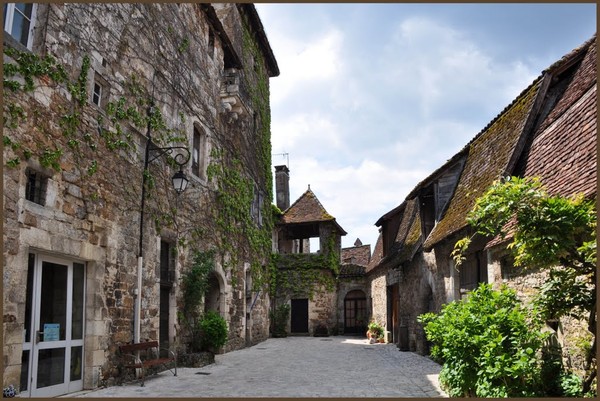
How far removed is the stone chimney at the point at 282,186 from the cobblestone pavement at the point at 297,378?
50.0 feet

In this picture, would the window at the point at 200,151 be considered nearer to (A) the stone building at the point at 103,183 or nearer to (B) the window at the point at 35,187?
A: (A) the stone building at the point at 103,183

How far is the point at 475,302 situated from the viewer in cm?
648

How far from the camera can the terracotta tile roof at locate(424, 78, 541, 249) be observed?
859 cm

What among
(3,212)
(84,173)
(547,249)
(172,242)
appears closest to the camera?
(547,249)

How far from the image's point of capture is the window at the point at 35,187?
20.3ft

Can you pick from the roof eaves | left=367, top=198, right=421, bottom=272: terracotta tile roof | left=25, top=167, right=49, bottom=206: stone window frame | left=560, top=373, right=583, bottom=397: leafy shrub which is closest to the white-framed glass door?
left=25, top=167, right=49, bottom=206: stone window frame

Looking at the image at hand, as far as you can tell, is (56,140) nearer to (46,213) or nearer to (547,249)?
(46,213)

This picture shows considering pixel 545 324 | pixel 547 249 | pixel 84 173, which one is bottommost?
pixel 545 324

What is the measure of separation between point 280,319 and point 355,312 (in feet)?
13.7

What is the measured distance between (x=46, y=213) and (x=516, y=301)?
612cm

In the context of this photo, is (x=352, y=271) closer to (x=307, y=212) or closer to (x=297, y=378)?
(x=307, y=212)

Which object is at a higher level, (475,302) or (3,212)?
(3,212)

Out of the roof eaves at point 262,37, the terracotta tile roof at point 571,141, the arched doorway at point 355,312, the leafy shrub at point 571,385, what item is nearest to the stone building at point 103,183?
the roof eaves at point 262,37

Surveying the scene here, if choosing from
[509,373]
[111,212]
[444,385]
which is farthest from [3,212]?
[444,385]
